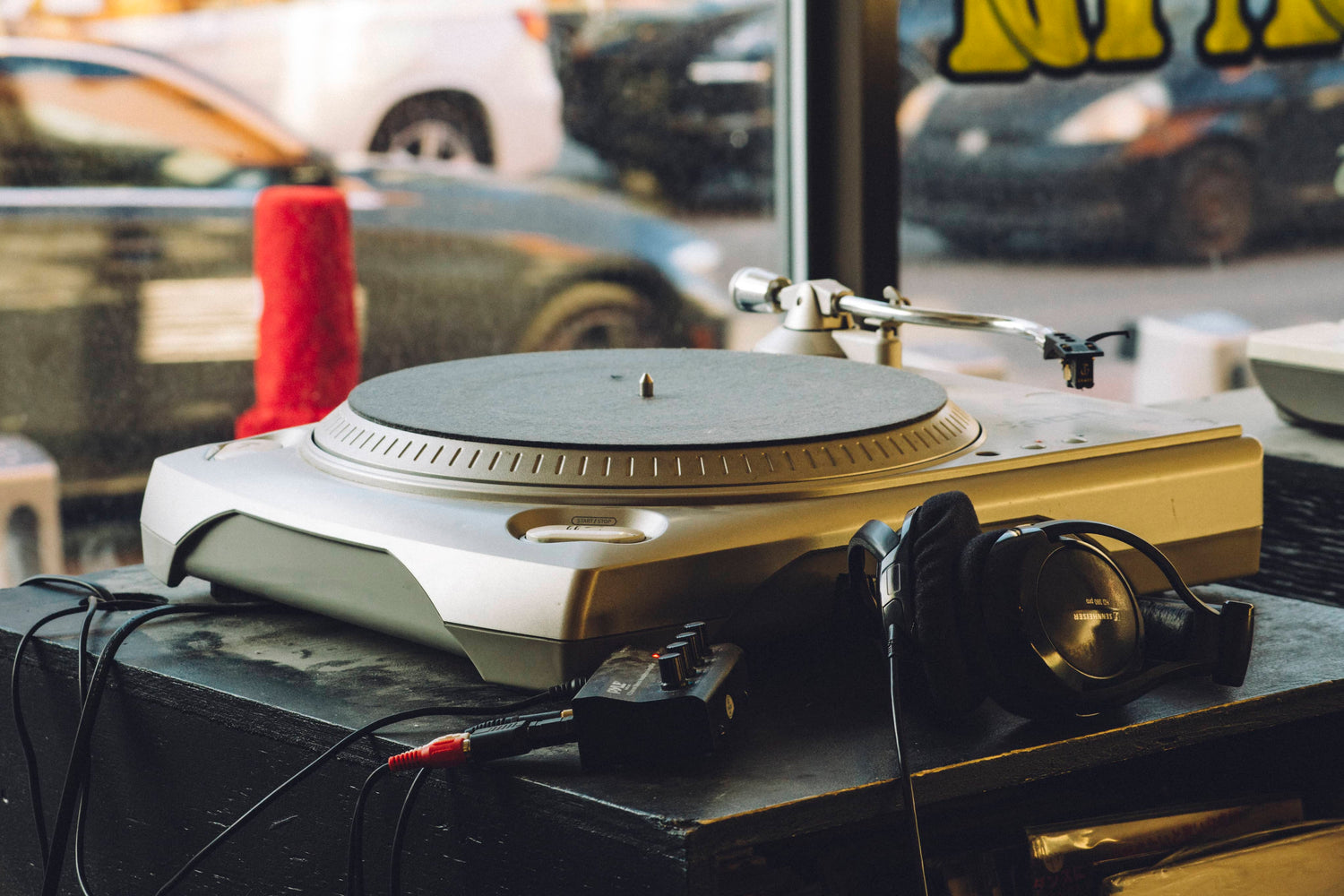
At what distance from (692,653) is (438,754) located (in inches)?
4.9

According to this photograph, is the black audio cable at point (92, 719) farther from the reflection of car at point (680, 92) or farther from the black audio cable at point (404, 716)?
the reflection of car at point (680, 92)

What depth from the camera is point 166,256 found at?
5.67 ft

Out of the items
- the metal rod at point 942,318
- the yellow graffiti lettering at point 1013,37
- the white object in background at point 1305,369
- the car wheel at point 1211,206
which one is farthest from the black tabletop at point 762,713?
the car wheel at point 1211,206

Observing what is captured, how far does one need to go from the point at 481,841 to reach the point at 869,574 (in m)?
0.23

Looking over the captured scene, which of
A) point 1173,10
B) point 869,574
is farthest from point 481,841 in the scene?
point 1173,10

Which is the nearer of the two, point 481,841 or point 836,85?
point 481,841

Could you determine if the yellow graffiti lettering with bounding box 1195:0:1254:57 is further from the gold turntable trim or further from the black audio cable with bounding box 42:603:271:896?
the black audio cable with bounding box 42:603:271:896

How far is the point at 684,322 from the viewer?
2.20 metres

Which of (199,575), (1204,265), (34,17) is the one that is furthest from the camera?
(1204,265)

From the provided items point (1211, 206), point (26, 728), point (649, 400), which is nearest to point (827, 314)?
point (649, 400)

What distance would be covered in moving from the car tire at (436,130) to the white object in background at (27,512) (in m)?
0.60

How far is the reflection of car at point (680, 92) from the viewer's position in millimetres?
2066

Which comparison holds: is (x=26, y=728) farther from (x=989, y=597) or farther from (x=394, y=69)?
(x=394, y=69)

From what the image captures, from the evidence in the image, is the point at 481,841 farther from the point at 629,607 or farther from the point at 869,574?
the point at 869,574
